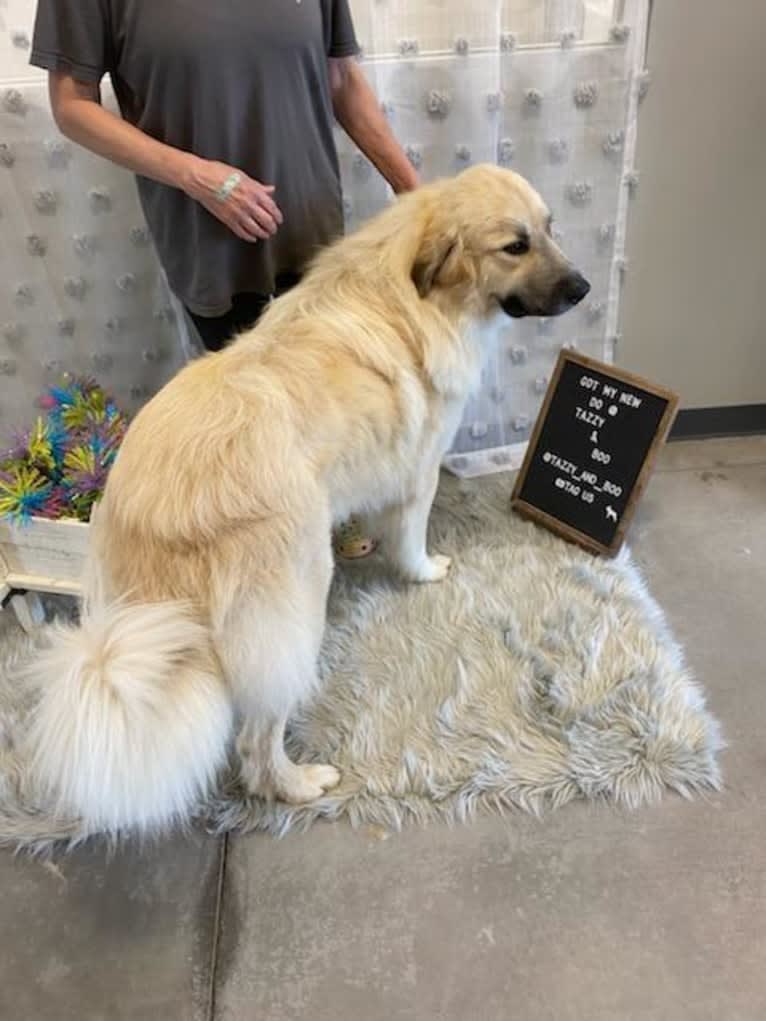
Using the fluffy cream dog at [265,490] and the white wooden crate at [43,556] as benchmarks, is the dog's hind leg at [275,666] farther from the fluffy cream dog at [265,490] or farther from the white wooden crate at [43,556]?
the white wooden crate at [43,556]

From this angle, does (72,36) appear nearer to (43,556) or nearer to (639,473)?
(43,556)

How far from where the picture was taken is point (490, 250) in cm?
125

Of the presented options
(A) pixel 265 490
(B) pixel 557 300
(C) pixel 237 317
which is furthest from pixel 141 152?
(B) pixel 557 300

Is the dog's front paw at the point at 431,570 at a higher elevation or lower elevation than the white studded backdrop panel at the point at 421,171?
lower

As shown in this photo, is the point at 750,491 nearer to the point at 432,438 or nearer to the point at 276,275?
the point at 432,438

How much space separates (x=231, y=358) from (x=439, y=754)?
0.79 meters

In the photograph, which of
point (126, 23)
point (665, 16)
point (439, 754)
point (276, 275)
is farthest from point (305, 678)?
point (665, 16)

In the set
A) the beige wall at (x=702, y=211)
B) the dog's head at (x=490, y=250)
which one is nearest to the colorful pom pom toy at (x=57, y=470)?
the dog's head at (x=490, y=250)

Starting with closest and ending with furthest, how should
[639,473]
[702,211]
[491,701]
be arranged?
[491,701]
[639,473]
[702,211]

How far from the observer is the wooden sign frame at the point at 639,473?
64.2 inches

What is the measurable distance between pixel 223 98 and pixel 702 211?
1218mm

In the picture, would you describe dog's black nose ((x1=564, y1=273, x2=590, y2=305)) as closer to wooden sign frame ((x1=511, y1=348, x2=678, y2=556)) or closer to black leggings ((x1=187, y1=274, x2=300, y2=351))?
wooden sign frame ((x1=511, y1=348, x2=678, y2=556))

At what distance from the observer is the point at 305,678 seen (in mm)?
1131

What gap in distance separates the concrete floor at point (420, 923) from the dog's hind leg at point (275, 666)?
0.35 feet
